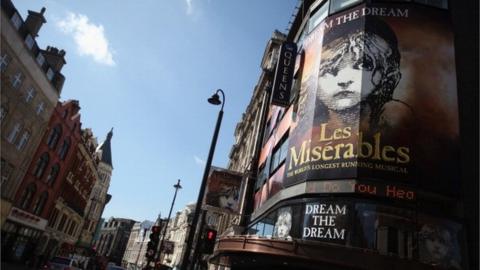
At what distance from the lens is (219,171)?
2716 centimetres

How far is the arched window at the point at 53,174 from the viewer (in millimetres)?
43500

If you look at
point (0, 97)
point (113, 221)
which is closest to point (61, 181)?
point (0, 97)

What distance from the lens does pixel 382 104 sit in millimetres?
16547

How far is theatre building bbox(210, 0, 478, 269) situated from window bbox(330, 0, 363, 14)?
4.2 inches

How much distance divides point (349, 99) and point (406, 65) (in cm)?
334

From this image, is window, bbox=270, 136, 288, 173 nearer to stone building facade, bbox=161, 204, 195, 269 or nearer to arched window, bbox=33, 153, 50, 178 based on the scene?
arched window, bbox=33, 153, 50, 178

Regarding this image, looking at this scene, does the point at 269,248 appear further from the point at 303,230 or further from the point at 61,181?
the point at 61,181

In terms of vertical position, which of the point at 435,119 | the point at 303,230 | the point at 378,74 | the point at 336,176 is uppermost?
the point at 378,74

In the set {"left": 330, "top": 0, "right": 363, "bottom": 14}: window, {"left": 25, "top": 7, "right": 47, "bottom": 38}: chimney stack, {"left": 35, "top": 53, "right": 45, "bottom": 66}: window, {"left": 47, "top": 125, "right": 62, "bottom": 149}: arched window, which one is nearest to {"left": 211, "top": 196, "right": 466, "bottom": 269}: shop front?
{"left": 330, "top": 0, "right": 363, "bottom": 14}: window

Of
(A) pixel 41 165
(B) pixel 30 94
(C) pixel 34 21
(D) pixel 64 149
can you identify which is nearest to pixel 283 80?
(B) pixel 30 94

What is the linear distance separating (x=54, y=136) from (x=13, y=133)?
1025 cm

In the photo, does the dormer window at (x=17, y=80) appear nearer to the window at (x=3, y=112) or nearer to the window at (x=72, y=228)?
the window at (x=3, y=112)

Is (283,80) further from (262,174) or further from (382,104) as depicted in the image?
(382,104)

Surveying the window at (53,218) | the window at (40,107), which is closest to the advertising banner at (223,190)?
the window at (40,107)
